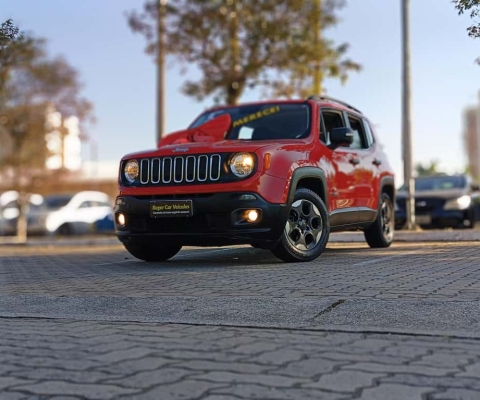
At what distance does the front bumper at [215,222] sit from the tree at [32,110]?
65.4 feet

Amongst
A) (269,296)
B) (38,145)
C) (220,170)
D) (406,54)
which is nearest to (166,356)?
(269,296)

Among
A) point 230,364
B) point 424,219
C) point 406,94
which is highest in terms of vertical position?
point 406,94

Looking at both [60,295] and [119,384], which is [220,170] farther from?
[119,384]

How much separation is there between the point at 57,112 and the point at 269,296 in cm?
2652

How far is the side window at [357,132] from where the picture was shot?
431 inches

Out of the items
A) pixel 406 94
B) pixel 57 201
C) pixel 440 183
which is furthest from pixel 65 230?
pixel 440 183

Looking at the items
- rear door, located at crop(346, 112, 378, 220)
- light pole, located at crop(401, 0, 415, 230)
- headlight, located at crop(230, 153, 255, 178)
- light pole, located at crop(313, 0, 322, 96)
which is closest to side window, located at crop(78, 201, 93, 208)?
light pole, located at crop(313, 0, 322, 96)

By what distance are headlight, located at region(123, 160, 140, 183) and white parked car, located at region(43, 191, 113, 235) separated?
18.6 meters

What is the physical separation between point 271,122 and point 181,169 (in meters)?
1.63

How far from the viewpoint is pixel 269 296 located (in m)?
6.24

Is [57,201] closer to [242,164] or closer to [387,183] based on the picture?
[387,183]

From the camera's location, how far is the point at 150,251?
9.86 m

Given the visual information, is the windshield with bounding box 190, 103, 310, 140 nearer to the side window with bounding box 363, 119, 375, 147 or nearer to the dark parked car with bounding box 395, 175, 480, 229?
the side window with bounding box 363, 119, 375, 147

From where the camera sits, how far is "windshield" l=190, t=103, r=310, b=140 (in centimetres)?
965
